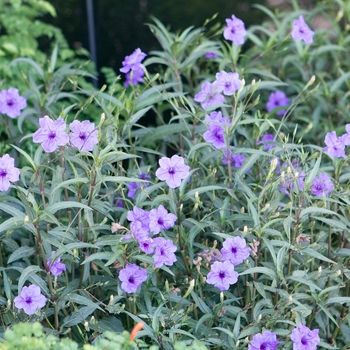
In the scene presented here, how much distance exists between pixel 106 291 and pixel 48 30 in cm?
169

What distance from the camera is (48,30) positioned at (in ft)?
10.7

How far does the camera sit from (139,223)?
187 cm

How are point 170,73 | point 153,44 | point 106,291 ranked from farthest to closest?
point 153,44 → point 170,73 → point 106,291

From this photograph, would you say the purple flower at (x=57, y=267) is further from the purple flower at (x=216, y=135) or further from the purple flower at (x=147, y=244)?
the purple flower at (x=216, y=135)

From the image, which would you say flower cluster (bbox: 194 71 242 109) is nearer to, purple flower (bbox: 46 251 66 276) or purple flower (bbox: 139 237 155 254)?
purple flower (bbox: 139 237 155 254)

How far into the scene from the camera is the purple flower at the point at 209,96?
2232mm

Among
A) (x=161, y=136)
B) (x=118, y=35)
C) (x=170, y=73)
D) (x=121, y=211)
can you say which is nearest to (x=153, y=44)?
(x=118, y=35)

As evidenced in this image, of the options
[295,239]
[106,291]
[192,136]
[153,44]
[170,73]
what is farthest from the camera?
[153,44]

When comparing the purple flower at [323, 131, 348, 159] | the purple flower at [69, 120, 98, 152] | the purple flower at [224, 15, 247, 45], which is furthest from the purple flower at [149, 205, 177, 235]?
the purple flower at [224, 15, 247, 45]

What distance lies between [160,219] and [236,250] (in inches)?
10.2

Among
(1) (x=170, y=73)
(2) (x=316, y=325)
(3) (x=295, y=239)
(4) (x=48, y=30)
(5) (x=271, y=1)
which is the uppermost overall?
(5) (x=271, y=1)

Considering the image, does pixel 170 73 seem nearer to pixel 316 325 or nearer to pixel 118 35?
pixel 118 35

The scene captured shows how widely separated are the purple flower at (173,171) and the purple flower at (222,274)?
288 mm

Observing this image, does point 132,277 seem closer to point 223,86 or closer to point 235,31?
point 223,86
